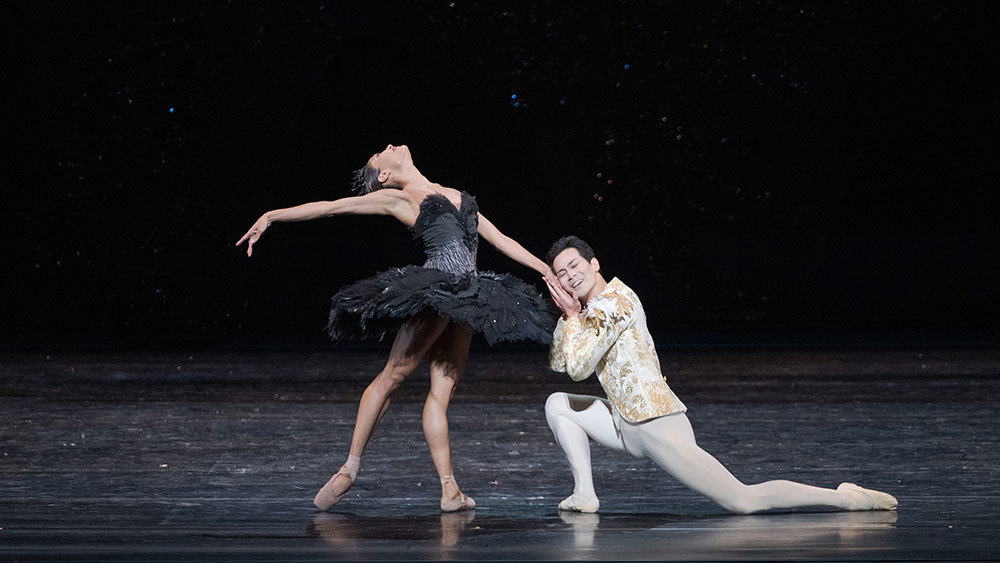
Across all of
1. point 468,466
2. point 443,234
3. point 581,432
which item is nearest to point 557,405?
point 581,432

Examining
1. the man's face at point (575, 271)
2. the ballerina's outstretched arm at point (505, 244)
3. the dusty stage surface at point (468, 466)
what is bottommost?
the dusty stage surface at point (468, 466)

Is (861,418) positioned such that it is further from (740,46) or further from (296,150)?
(296,150)

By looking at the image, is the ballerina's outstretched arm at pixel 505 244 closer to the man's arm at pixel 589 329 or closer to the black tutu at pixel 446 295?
the black tutu at pixel 446 295

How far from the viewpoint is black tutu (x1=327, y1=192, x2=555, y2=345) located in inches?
129

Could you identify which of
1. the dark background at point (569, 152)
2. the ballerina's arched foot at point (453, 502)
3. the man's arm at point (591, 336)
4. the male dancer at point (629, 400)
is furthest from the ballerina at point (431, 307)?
the dark background at point (569, 152)

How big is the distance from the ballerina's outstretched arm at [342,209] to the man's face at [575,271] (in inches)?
19.5

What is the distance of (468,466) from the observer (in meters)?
4.25

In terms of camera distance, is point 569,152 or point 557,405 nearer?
point 557,405

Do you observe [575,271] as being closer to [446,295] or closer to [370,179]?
[446,295]

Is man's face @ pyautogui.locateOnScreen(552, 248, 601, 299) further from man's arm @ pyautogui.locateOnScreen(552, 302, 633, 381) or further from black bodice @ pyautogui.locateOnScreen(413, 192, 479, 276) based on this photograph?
black bodice @ pyautogui.locateOnScreen(413, 192, 479, 276)

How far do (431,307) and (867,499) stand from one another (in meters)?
1.29

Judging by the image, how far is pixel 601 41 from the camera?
33.0 feet

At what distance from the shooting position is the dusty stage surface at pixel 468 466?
288 centimetres

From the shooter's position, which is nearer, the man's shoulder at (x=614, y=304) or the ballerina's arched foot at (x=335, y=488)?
the man's shoulder at (x=614, y=304)
